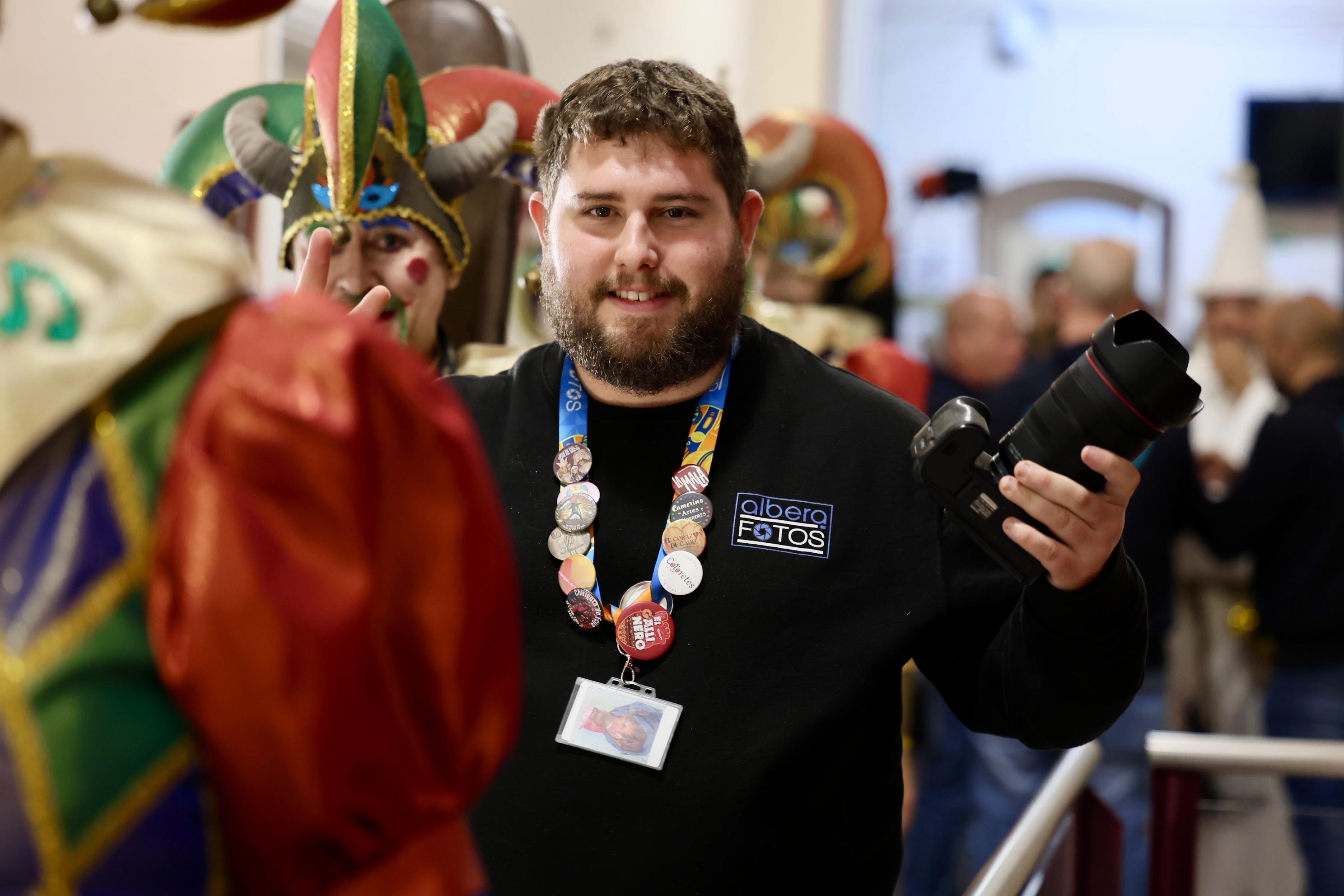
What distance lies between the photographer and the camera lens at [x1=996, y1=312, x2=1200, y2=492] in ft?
3.90

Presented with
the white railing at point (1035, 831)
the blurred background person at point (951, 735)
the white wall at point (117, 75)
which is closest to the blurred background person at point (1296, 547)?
the blurred background person at point (951, 735)

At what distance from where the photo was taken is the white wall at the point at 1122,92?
33.8 feet

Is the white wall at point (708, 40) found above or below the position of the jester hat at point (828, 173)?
A: above

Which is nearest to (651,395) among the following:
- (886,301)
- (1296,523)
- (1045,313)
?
(1296,523)

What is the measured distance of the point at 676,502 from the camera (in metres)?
1.48

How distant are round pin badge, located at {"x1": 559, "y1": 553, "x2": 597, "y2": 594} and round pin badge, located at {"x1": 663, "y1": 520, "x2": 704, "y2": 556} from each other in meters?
0.08

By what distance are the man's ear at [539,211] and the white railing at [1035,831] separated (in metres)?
0.90

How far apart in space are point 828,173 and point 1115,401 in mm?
1923

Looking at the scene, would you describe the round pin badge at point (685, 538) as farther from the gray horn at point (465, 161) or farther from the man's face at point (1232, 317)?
the man's face at point (1232, 317)

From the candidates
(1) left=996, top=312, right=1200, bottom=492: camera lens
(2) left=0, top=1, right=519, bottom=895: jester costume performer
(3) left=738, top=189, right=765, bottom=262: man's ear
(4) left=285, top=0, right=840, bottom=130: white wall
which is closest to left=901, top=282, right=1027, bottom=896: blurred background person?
(4) left=285, top=0, right=840, bottom=130: white wall

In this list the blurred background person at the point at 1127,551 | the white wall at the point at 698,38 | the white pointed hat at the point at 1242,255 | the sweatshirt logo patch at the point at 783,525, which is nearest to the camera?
the sweatshirt logo patch at the point at 783,525

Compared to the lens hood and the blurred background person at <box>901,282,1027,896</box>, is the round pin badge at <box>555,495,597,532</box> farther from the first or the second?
the blurred background person at <box>901,282,1027,896</box>

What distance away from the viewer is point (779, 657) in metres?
1.41

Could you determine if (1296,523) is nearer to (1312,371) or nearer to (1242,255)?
(1312,371)
